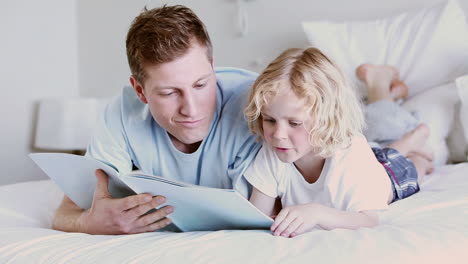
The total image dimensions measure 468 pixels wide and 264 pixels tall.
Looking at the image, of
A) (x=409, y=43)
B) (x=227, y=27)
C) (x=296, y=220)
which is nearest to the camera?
(x=296, y=220)

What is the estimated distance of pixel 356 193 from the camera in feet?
3.90

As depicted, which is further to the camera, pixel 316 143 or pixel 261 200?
Answer: pixel 261 200

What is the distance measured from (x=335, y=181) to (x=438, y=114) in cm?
91

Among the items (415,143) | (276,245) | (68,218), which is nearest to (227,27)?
(415,143)

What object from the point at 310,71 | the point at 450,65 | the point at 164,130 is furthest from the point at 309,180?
the point at 450,65

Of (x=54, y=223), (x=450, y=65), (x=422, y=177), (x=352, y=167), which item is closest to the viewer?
(x=352, y=167)

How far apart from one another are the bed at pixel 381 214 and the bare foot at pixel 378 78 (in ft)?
0.29

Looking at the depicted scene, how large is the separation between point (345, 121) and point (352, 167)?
105mm

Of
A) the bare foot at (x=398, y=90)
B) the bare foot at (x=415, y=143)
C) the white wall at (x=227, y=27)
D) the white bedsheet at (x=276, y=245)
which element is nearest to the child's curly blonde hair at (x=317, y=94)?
the white bedsheet at (x=276, y=245)

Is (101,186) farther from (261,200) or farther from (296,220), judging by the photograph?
(296,220)

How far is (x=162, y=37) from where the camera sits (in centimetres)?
123

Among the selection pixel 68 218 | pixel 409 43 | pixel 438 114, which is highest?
pixel 409 43

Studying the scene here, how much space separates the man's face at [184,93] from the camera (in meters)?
1.21

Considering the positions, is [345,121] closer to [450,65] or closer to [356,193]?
[356,193]
